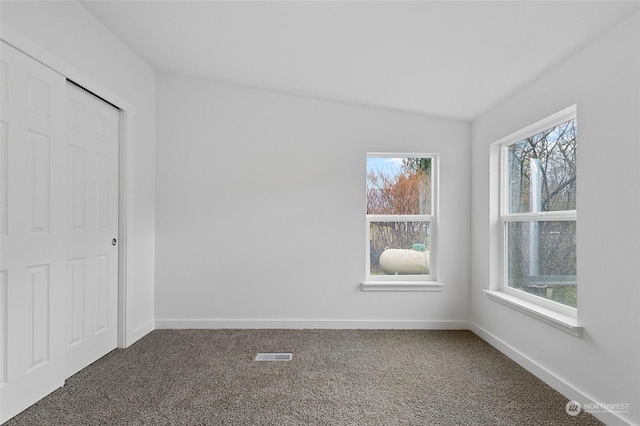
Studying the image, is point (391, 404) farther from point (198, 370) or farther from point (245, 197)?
point (245, 197)

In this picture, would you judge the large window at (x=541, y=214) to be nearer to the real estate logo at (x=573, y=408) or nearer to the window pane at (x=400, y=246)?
the real estate logo at (x=573, y=408)

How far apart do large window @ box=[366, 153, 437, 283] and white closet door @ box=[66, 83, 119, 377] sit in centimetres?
242

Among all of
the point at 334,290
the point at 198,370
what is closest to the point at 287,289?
the point at 334,290

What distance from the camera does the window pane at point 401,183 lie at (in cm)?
423

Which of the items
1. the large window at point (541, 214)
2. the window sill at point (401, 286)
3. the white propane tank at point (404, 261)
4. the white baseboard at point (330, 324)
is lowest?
the white baseboard at point (330, 324)

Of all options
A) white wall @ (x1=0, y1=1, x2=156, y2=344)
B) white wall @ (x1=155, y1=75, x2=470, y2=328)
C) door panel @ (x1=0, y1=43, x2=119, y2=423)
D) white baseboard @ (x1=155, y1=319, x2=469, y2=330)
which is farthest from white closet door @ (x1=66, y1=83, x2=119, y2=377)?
white baseboard @ (x1=155, y1=319, x2=469, y2=330)

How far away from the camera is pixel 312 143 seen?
4121mm

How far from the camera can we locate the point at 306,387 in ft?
8.70

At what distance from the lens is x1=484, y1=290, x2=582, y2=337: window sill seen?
8.02 ft

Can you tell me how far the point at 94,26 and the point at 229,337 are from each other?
2.84m

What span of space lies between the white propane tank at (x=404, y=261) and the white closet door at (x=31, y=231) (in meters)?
2.89

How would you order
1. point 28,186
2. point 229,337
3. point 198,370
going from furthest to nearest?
1. point 229,337
2. point 198,370
3. point 28,186

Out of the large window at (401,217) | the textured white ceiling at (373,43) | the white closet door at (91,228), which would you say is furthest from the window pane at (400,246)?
the white closet door at (91,228)

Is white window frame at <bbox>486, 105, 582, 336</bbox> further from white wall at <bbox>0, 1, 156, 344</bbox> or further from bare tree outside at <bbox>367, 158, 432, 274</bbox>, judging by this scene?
white wall at <bbox>0, 1, 156, 344</bbox>
